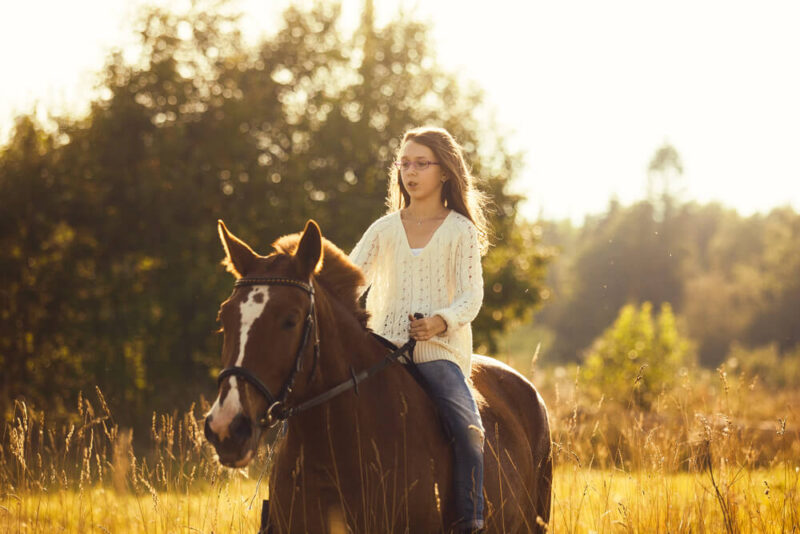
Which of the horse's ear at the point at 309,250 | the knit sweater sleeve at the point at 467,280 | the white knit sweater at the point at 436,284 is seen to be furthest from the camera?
the white knit sweater at the point at 436,284

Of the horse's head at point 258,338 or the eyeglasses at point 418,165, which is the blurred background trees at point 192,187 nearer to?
the eyeglasses at point 418,165

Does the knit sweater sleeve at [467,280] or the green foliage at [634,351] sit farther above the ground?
the knit sweater sleeve at [467,280]

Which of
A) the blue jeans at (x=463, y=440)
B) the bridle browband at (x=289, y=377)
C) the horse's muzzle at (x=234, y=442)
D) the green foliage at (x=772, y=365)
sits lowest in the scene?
the green foliage at (x=772, y=365)

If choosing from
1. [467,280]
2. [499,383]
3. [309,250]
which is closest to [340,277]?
[309,250]

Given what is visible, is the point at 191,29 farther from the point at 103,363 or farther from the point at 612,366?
the point at 612,366

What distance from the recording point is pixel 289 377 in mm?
3393

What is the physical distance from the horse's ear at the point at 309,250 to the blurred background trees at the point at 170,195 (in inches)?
493

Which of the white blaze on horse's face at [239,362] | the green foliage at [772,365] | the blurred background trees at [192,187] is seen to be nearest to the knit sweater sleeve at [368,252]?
the white blaze on horse's face at [239,362]

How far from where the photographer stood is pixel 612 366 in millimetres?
25656

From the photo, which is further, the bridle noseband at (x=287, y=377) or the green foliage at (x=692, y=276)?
the green foliage at (x=692, y=276)

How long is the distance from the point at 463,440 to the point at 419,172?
1.66 m

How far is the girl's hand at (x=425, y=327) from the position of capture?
13.2 ft

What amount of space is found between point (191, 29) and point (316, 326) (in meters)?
17.0

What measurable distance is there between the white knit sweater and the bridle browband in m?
0.62
